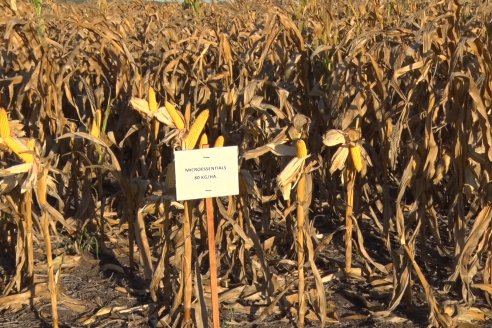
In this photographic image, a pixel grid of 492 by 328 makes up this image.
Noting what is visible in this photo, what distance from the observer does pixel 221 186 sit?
289cm

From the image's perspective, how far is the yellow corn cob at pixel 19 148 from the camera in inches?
116

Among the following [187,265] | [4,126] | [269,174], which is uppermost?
[4,126]

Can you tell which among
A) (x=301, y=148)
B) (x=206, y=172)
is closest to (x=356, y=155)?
(x=301, y=148)

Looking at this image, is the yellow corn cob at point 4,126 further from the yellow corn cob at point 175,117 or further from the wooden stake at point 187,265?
the wooden stake at point 187,265

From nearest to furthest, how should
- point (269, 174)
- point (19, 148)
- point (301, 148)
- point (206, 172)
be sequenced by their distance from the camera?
point (206, 172) → point (19, 148) → point (301, 148) → point (269, 174)

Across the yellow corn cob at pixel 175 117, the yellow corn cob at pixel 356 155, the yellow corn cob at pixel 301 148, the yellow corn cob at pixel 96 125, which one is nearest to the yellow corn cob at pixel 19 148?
the yellow corn cob at pixel 175 117

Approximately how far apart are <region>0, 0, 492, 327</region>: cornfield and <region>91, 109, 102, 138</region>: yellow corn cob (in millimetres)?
17

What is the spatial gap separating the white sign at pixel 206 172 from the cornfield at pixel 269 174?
0.19 metres

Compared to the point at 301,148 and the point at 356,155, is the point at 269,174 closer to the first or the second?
the point at 356,155

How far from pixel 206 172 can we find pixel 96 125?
1.33m

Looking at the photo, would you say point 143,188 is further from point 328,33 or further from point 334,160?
point 328,33

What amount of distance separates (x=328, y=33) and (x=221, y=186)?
6.21 feet

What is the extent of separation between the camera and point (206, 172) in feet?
9.37

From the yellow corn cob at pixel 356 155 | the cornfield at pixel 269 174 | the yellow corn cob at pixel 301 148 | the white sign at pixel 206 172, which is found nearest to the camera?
the white sign at pixel 206 172
